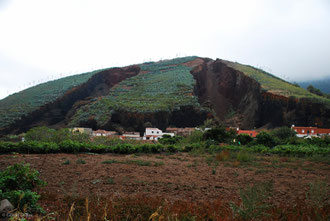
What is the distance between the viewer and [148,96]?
4653cm

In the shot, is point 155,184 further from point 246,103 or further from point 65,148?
point 246,103

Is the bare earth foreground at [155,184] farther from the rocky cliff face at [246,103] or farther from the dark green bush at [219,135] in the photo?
the rocky cliff face at [246,103]

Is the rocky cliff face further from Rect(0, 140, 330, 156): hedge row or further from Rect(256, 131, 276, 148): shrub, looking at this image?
Rect(0, 140, 330, 156): hedge row

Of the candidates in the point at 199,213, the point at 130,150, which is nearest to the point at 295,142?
the point at 130,150

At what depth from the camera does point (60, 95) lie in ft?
182

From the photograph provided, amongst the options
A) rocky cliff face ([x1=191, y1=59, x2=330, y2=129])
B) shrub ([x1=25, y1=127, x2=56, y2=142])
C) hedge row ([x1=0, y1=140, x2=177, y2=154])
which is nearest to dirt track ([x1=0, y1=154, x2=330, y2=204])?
hedge row ([x1=0, y1=140, x2=177, y2=154])

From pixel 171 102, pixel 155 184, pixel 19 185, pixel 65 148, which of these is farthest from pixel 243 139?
pixel 171 102

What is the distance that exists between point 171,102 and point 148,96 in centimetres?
718

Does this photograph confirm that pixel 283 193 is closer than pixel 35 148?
Yes

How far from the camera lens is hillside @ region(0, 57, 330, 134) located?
3701 centimetres

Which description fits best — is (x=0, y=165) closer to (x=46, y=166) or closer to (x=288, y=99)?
(x=46, y=166)

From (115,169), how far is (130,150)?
5.03 metres

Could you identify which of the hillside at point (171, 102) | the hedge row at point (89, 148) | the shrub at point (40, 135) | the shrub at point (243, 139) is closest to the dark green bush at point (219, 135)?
the shrub at point (243, 139)

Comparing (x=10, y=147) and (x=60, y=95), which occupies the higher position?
(x=60, y=95)
